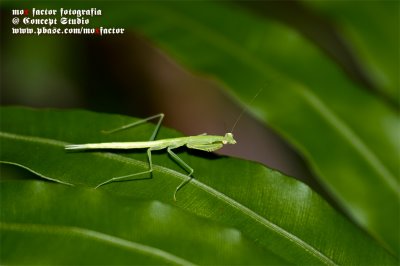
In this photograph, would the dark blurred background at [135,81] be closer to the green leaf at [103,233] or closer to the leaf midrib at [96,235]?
the green leaf at [103,233]

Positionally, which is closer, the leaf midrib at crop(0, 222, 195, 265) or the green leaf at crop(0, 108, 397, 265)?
the leaf midrib at crop(0, 222, 195, 265)

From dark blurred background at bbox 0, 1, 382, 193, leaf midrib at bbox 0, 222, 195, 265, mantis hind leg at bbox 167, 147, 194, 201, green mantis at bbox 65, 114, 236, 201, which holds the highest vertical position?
dark blurred background at bbox 0, 1, 382, 193

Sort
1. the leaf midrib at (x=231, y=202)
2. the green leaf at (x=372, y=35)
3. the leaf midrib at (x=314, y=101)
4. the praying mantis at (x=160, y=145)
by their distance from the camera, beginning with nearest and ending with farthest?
the leaf midrib at (x=231, y=202) → the praying mantis at (x=160, y=145) → the leaf midrib at (x=314, y=101) → the green leaf at (x=372, y=35)

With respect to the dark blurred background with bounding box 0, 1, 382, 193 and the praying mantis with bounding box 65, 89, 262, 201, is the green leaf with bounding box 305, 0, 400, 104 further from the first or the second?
the dark blurred background with bounding box 0, 1, 382, 193

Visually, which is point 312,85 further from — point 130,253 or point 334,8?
point 130,253

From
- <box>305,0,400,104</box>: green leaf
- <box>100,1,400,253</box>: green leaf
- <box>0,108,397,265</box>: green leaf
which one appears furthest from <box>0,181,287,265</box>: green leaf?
<box>305,0,400,104</box>: green leaf


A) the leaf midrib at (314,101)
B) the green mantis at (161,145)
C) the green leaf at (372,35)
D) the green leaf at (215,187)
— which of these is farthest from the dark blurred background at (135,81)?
the green leaf at (215,187)
